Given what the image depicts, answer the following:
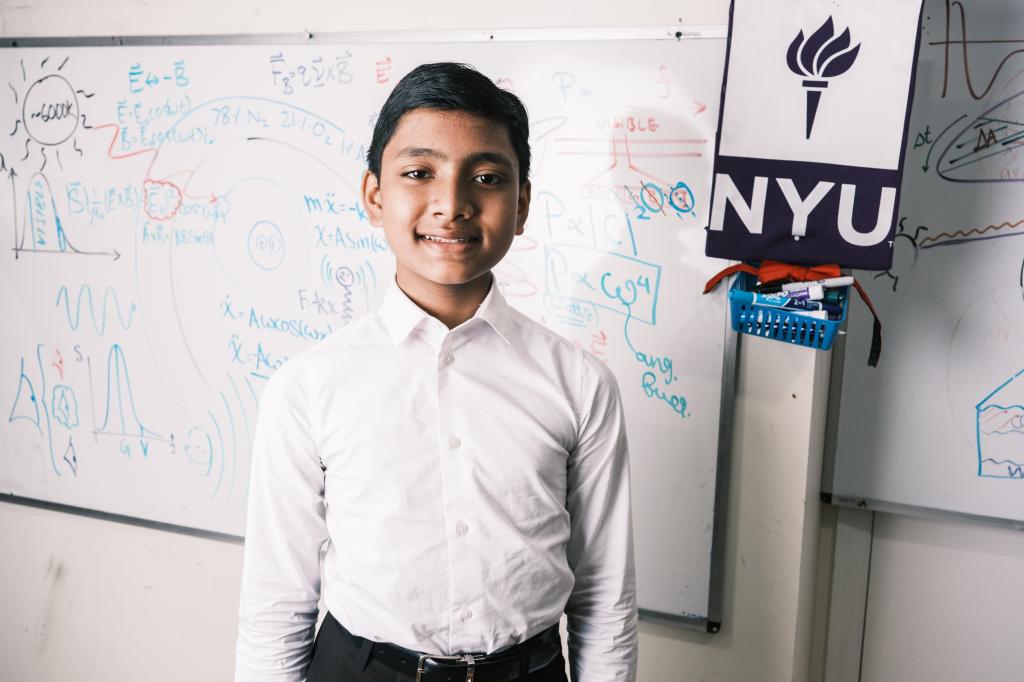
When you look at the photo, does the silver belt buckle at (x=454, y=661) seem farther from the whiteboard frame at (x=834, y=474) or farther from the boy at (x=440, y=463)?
the whiteboard frame at (x=834, y=474)

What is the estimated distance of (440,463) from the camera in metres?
0.99

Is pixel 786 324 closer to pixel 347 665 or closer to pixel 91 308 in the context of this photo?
pixel 347 665

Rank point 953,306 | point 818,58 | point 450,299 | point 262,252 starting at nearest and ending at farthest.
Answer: point 450,299 < point 818,58 < point 953,306 < point 262,252

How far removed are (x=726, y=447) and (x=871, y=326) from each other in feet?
1.22

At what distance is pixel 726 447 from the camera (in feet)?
4.70

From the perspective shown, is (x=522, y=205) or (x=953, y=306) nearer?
(x=522, y=205)

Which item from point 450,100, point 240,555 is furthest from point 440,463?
point 240,555

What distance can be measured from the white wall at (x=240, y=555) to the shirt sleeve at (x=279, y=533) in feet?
2.56

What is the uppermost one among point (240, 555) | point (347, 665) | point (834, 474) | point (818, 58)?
point (818, 58)

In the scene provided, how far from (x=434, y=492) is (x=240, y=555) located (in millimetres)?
992

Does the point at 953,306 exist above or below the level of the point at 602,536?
above

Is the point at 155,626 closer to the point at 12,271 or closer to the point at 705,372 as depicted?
the point at 12,271

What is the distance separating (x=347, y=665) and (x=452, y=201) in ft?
1.93

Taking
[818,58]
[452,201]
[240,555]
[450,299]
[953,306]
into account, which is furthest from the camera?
[240,555]
